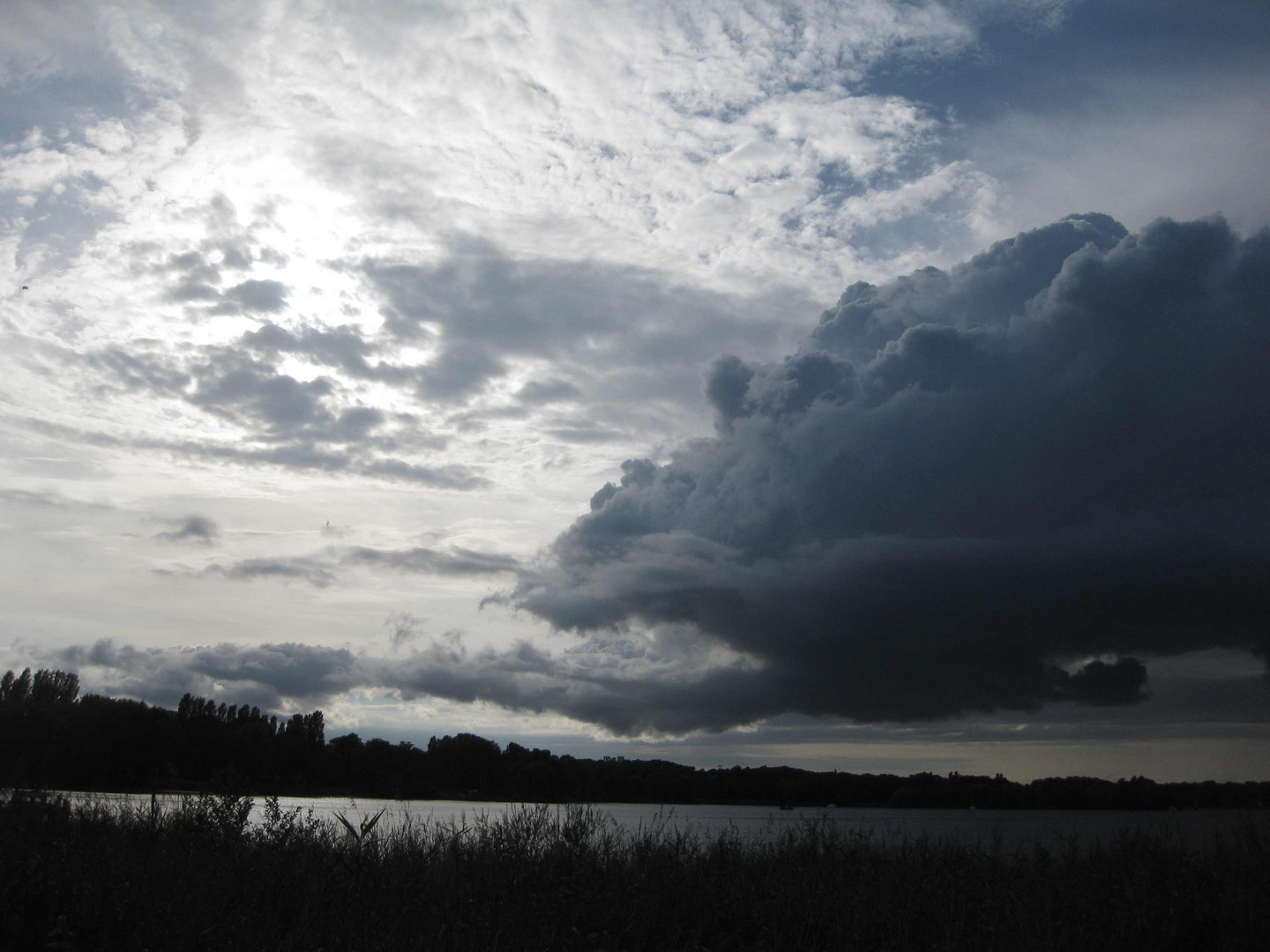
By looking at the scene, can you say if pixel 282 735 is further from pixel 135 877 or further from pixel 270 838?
pixel 135 877

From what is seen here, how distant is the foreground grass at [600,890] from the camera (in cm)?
988

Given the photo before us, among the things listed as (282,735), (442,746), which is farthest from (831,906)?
(282,735)

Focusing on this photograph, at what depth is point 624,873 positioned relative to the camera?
13445 millimetres

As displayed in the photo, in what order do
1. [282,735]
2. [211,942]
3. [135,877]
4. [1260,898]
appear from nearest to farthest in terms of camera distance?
[211,942] → [135,877] → [1260,898] → [282,735]

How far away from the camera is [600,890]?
12336 millimetres

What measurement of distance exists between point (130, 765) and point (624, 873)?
54342 mm

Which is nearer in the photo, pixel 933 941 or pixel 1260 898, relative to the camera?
pixel 933 941

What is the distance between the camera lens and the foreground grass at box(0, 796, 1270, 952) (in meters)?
9.88

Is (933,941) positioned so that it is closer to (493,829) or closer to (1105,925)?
(1105,925)

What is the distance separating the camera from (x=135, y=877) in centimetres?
1109

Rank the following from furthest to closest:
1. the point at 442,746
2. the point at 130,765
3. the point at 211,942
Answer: the point at 130,765 < the point at 442,746 < the point at 211,942

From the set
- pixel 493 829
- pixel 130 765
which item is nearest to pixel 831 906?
pixel 493 829

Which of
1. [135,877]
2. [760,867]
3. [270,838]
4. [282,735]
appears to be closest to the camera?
[135,877]

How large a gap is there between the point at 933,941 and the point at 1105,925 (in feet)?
8.49
